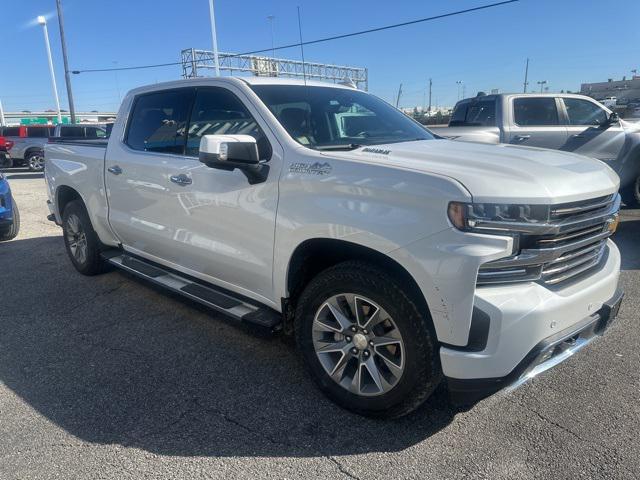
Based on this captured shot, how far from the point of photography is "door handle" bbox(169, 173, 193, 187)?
11.7ft

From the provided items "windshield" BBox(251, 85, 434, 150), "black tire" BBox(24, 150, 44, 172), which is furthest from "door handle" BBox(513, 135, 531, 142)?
"black tire" BBox(24, 150, 44, 172)

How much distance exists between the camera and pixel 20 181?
55.6 ft

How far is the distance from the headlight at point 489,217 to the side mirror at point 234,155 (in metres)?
1.30

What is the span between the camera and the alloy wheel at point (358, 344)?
2.64 meters

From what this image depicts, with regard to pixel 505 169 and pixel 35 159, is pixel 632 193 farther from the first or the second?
pixel 35 159

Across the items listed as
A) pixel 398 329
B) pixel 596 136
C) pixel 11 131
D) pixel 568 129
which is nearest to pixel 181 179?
pixel 398 329

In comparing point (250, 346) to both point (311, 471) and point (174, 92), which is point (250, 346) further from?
point (174, 92)

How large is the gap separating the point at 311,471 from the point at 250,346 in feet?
4.76

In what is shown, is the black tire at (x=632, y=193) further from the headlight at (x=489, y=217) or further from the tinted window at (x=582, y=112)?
the headlight at (x=489, y=217)

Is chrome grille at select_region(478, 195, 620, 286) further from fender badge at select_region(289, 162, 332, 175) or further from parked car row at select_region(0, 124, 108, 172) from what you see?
parked car row at select_region(0, 124, 108, 172)

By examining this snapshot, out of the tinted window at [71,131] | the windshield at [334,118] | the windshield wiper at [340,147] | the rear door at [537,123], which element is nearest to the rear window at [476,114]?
the rear door at [537,123]

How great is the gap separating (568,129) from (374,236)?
24.4ft

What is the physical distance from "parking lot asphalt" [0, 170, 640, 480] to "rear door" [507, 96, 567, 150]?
478 cm

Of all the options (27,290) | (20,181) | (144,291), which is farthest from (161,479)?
(20,181)
